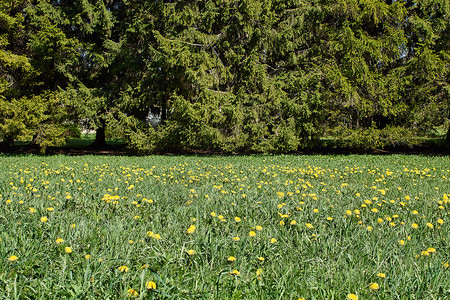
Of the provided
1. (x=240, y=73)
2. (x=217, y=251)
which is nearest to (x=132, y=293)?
(x=217, y=251)

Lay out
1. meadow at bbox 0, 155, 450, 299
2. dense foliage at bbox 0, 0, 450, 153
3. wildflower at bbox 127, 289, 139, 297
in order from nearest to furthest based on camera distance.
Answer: wildflower at bbox 127, 289, 139, 297 < meadow at bbox 0, 155, 450, 299 < dense foliage at bbox 0, 0, 450, 153

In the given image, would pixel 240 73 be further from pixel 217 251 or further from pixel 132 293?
pixel 132 293

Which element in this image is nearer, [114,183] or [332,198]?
[332,198]

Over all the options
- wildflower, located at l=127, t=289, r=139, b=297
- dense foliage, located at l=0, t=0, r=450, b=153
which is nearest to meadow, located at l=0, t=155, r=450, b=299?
wildflower, located at l=127, t=289, r=139, b=297

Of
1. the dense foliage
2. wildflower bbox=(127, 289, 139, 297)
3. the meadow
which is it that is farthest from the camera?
the dense foliage

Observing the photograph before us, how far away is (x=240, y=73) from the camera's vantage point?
13734mm

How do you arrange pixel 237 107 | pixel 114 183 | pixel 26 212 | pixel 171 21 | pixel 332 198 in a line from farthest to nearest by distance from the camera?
pixel 171 21, pixel 237 107, pixel 114 183, pixel 332 198, pixel 26 212

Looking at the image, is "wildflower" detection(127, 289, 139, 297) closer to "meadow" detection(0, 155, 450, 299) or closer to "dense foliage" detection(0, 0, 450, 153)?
"meadow" detection(0, 155, 450, 299)

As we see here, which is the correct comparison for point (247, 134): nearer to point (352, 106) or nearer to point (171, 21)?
point (352, 106)

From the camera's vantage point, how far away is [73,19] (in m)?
14.7

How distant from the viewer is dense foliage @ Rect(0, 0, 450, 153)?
12.8m

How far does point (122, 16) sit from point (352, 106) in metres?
11.0

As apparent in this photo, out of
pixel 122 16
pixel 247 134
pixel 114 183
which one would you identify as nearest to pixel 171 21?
pixel 122 16

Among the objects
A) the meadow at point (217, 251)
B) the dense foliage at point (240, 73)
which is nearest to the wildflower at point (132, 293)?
the meadow at point (217, 251)
